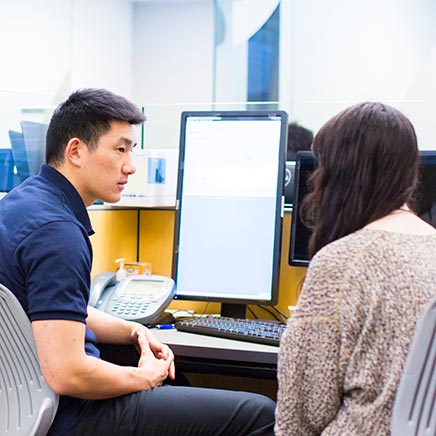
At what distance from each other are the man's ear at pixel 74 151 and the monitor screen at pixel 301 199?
696 mm

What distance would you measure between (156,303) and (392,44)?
304 centimetres

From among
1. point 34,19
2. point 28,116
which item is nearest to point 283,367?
point 28,116

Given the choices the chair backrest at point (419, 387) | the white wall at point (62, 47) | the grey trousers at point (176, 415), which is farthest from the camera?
the white wall at point (62, 47)

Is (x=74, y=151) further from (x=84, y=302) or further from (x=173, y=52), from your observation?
(x=173, y=52)

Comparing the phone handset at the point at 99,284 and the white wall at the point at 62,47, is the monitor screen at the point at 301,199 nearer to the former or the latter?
the phone handset at the point at 99,284

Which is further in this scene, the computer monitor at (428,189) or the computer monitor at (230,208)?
the computer monitor at (230,208)

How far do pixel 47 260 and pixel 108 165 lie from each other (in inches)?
13.7

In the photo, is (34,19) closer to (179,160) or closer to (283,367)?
(179,160)

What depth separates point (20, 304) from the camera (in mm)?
1221

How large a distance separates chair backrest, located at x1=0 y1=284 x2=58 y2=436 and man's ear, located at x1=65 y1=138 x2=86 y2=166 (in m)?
0.38

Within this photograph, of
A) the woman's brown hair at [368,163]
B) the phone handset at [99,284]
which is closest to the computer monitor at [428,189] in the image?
the woman's brown hair at [368,163]

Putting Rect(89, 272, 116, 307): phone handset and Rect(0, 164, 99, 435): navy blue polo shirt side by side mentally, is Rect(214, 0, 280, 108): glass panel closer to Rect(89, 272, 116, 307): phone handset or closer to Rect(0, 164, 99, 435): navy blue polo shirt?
Rect(89, 272, 116, 307): phone handset

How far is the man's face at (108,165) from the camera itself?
1.44 metres

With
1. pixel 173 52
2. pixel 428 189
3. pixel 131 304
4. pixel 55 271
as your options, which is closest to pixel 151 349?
pixel 131 304
